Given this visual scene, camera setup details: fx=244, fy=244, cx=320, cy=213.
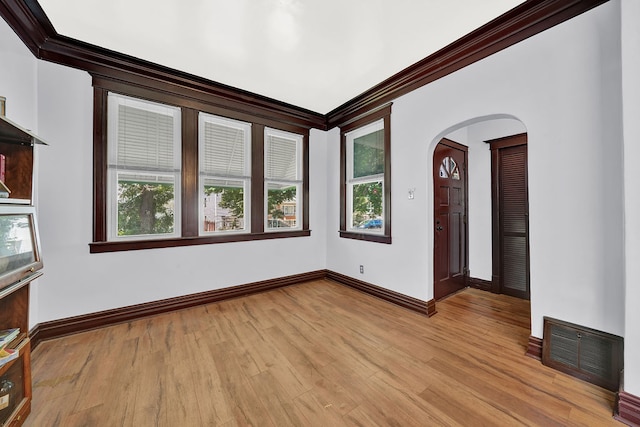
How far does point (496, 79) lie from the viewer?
237 centimetres

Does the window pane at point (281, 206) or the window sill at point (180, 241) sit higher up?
the window pane at point (281, 206)

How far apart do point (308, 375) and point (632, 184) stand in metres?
2.51

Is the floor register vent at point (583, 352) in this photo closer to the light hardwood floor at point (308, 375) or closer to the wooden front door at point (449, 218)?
the light hardwood floor at point (308, 375)

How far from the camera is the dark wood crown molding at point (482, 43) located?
6.53ft

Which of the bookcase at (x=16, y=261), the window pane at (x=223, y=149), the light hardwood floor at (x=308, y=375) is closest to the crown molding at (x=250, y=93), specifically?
the window pane at (x=223, y=149)

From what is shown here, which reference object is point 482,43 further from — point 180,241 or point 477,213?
point 180,241

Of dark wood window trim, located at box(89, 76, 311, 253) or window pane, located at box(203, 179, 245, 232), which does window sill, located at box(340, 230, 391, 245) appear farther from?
A: window pane, located at box(203, 179, 245, 232)

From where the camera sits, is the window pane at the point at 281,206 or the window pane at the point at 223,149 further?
the window pane at the point at 281,206

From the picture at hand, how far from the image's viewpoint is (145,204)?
3.02 m

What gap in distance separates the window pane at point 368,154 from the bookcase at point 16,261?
3478 millimetres

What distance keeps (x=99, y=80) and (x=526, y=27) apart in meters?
4.26

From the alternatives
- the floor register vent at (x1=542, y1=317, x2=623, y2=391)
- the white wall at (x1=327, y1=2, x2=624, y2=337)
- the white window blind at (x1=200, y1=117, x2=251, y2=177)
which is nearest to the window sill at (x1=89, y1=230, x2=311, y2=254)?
the white window blind at (x1=200, y1=117, x2=251, y2=177)

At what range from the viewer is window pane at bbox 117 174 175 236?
2.89 metres

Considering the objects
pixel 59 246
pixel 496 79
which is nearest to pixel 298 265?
pixel 59 246
